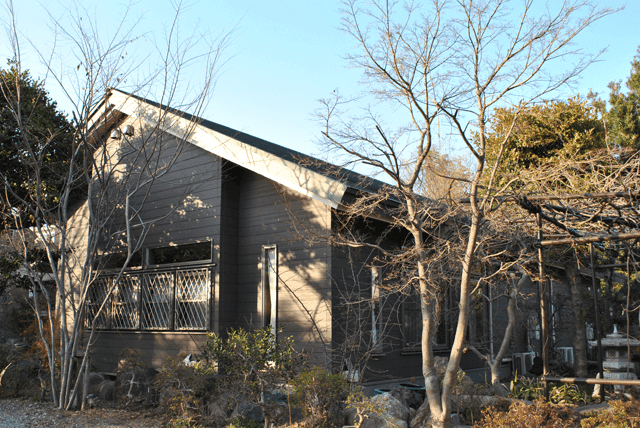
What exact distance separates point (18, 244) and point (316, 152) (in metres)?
7.43

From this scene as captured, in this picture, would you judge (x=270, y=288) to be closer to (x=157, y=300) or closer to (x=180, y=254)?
(x=180, y=254)

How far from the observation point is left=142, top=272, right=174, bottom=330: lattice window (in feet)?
30.1

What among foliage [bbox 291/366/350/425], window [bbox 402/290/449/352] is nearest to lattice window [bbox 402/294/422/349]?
window [bbox 402/290/449/352]

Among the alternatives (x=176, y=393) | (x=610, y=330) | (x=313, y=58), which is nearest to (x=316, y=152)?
(x=313, y=58)

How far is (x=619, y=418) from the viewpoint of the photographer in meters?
4.57

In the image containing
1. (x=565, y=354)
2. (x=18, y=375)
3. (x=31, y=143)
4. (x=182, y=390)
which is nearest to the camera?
(x=182, y=390)

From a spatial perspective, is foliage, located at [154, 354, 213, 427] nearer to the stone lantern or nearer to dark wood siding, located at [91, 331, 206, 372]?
dark wood siding, located at [91, 331, 206, 372]

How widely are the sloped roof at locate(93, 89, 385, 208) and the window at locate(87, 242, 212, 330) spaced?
5.78 ft

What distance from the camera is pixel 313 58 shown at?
708 centimetres

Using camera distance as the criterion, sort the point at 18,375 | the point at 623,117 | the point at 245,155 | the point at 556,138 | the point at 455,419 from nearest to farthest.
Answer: the point at 455,419 → the point at 245,155 → the point at 18,375 → the point at 556,138 → the point at 623,117

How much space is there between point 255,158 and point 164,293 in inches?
122

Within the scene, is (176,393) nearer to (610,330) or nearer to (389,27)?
(389,27)

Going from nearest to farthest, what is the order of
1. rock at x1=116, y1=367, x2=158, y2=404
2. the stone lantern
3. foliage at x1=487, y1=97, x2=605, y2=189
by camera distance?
rock at x1=116, y1=367, x2=158, y2=404 → the stone lantern → foliage at x1=487, y1=97, x2=605, y2=189

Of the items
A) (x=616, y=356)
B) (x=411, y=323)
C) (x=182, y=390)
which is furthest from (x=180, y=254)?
(x=616, y=356)
